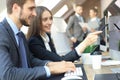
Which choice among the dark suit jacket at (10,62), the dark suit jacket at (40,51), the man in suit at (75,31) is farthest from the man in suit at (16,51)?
the man in suit at (75,31)

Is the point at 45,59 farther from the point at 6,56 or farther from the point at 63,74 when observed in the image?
the point at 6,56

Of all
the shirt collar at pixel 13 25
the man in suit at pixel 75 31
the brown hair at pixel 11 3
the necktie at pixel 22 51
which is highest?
the brown hair at pixel 11 3

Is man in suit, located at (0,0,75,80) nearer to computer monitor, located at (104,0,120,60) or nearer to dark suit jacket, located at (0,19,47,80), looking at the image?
dark suit jacket, located at (0,19,47,80)

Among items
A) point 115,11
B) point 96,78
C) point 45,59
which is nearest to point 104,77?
point 96,78

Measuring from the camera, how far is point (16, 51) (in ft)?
4.66

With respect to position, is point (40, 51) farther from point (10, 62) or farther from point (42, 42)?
point (10, 62)

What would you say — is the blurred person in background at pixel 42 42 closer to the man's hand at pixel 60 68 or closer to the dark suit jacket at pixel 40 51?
the dark suit jacket at pixel 40 51

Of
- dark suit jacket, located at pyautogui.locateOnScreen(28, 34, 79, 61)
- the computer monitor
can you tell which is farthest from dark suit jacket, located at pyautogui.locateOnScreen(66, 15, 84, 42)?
dark suit jacket, located at pyautogui.locateOnScreen(28, 34, 79, 61)

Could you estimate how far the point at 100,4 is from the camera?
324 inches

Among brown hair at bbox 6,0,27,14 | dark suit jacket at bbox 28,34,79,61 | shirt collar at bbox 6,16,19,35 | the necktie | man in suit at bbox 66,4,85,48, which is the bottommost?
man in suit at bbox 66,4,85,48

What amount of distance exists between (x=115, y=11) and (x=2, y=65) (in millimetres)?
1179

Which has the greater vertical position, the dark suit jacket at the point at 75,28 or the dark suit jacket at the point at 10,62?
the dark suit jacket at the point at 10,62

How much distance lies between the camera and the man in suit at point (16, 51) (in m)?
1.24

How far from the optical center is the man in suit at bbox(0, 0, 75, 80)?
4.08ft
